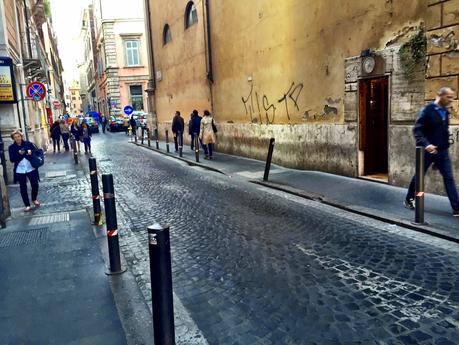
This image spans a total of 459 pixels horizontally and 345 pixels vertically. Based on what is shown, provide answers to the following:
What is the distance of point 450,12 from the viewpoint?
23.7 feet

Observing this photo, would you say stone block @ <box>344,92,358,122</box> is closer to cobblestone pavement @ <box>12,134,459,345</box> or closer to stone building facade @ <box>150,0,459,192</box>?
stone building facade @ <box>150,0,459,192</box>

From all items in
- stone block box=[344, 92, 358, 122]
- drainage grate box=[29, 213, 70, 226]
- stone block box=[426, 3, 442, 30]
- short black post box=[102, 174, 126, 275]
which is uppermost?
stone block box=[426, 3, 442, 30]

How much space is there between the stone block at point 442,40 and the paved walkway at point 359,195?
2.52 meters

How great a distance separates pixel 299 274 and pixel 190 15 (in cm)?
1771

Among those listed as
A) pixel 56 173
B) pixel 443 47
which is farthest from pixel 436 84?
pixel 56 173

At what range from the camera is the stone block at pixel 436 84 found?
7.34m

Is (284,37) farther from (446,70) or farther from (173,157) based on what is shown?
(173,157)

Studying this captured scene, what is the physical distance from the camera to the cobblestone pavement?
338cm

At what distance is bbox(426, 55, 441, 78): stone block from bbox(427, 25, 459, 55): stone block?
98mm

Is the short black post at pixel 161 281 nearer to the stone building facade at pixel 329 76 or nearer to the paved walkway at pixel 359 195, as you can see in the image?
the paved walkway at pixel 359 195

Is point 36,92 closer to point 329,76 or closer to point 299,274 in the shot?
point 329,76

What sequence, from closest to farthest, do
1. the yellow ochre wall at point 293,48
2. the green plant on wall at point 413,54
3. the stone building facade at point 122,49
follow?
the green plant on wall at point 413,54 < the yellow ochre wall at point 293,48 < the stone building facade at point 122,49

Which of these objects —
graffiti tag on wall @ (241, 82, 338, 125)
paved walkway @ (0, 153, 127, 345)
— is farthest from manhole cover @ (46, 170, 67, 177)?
graffiti tag on wall @ (241, 82, 338, 125)

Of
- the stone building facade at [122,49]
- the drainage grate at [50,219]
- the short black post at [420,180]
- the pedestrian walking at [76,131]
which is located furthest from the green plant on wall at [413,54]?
the stone building facade at [122,49]
